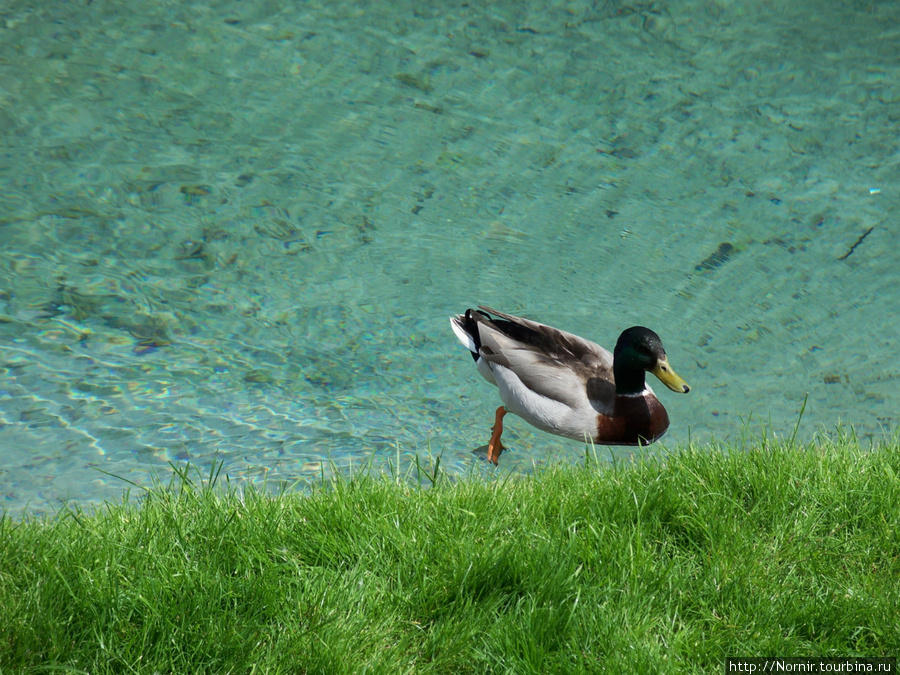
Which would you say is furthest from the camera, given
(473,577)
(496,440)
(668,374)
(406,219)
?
(406,219)

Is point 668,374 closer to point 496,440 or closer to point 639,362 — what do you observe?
point 639,362

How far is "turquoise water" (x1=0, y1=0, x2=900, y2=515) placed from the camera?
4734 mm

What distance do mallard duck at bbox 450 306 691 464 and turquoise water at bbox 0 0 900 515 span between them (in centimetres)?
22

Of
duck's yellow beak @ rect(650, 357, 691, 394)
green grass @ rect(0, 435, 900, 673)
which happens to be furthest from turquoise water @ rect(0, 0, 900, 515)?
green grass @ rect(0, 435, 900, 673)

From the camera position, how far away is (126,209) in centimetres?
624

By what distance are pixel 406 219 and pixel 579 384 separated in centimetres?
238

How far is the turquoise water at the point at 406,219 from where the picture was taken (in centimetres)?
473

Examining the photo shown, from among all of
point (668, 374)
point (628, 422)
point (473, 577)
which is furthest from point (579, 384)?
point (473, 577)

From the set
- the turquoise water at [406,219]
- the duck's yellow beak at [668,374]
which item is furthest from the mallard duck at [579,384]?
the turquoise water at [406,219]

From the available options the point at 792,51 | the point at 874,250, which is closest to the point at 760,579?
Answer: the point at 874,250

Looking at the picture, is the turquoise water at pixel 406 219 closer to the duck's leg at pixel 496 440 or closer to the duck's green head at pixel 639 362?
the duck's leg at pixel 496 440

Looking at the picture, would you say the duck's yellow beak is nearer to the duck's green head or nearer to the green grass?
the duck's green head

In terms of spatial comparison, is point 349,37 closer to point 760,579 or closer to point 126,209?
point 126,209

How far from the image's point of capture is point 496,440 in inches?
180
